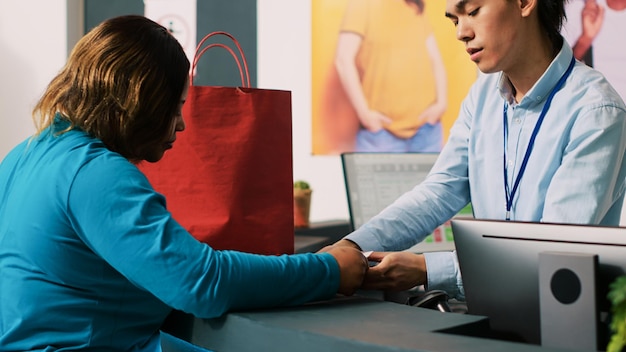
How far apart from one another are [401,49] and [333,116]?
48 cm

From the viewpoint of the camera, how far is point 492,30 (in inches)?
65.6

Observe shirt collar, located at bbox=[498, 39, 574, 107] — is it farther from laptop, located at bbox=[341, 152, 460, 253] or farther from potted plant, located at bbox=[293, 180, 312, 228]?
potted plant, located at bbox=[293, 180, 312, 228]

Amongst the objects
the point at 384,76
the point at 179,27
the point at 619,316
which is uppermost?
the point at 179,27

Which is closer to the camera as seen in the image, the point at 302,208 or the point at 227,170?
the point at 227,170

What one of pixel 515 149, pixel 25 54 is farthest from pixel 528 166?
pixel 25 54

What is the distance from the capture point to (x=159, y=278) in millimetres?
1042

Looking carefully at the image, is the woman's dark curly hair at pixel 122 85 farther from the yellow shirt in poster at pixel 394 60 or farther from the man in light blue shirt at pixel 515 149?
the yellow shirt in poster at pixel 394 60

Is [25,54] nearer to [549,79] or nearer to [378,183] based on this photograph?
[378,183]

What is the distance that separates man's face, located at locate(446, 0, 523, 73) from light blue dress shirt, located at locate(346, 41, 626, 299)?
0.33 ft

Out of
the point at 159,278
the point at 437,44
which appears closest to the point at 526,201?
the point at 159,278

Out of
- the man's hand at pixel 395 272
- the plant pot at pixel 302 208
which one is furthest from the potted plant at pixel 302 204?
the man's hand at pixel 395 272

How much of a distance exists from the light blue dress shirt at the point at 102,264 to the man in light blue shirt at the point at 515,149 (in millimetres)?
371

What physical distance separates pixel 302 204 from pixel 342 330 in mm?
2331

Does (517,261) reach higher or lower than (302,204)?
higher
